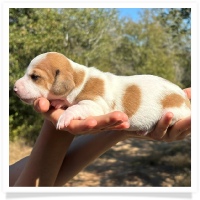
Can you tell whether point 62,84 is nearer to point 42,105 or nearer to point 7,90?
point 42,105

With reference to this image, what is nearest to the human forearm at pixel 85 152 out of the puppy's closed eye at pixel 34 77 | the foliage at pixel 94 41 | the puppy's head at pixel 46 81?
the puppy's head at pixel 46 81

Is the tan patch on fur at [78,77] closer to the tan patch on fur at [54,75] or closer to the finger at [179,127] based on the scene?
the tan patch on fur at [54,75]

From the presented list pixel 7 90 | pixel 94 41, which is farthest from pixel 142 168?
pixel 7 90

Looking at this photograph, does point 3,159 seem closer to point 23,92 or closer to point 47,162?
point 47,162

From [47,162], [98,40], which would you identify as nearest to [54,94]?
[47,162]

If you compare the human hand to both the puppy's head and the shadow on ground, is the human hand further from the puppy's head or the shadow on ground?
the shadow on ground

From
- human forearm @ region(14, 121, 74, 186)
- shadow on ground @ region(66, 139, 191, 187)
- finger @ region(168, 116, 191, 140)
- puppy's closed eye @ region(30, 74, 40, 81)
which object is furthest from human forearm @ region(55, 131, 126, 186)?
shadow on ground @ region(66, 139, 191, 187)

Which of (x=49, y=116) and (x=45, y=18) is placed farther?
(x=45, y=18)
